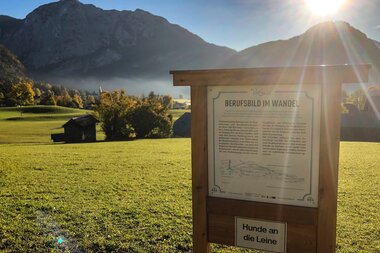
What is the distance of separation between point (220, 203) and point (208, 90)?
4.78 ft

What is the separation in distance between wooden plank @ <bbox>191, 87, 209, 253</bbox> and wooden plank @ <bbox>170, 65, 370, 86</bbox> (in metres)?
0.16

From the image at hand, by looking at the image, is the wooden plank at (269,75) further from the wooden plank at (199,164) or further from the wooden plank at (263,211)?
the wooden plank at (263,211)

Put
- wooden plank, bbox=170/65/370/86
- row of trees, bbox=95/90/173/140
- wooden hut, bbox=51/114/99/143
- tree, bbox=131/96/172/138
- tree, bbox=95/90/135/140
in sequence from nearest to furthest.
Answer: wooden plank, bbox=170/65/370/86 < wooden hut, bbox=51/114/99/143 < tree, bbox=95/90/135/140 < row of trees, bbox=95/90/173/140 < tree, bbox=131/96/172/138

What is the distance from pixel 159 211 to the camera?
8305 millimetres

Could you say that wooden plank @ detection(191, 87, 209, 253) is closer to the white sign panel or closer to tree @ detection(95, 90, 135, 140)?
the white sign panel

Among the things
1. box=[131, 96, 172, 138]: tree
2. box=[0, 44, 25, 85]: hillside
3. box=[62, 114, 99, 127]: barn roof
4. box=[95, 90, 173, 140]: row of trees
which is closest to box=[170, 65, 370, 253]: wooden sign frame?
box=[62, 114, 99, 127]: barn roof

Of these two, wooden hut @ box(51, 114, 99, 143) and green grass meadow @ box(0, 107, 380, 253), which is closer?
green grass meadow @ box(0, 107, 380, 253)

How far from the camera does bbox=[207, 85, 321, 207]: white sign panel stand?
4.13 meters

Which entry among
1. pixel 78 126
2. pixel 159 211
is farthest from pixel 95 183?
pixel 78 126

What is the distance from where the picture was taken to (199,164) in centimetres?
467

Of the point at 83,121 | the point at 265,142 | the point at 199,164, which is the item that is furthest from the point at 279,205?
the point at 83,121

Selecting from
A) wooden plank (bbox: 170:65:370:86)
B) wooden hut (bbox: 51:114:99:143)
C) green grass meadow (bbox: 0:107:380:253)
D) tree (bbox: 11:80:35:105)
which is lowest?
wooden hut (bbox: 51:114:99:143)

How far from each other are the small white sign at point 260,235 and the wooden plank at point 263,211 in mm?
80

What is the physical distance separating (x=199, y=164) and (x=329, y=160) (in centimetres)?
158
